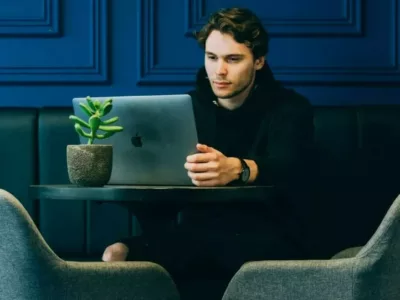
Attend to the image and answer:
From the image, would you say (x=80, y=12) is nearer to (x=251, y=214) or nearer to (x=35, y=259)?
(x=251, y=214)

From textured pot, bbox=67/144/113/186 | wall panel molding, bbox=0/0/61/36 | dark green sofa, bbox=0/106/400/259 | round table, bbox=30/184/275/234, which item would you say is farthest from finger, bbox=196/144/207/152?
wall panel molding, bbox=0/0/61/36

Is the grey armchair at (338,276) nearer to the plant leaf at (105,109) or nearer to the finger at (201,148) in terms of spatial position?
the finger at (201,148)

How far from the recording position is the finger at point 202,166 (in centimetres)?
176

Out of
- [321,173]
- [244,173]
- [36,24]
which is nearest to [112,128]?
[244,173]

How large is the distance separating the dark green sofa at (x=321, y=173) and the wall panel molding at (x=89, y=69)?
23 centimetres

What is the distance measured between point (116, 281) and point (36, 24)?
152 cm

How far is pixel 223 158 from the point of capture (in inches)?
72.0

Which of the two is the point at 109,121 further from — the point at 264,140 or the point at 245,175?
the point at 264,140

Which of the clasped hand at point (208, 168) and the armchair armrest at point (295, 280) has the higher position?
the clasped hand at point (208, 168)

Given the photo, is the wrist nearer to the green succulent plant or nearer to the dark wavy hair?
the green succulent plant

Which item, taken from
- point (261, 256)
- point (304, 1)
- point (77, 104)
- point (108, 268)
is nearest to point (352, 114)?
point (304, 1)

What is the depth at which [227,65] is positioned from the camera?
219 centimetres

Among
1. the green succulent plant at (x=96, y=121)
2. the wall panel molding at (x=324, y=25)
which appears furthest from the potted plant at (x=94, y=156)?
the wall panel molding at (x=324, y=25)

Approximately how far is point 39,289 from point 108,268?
14 centimetres
